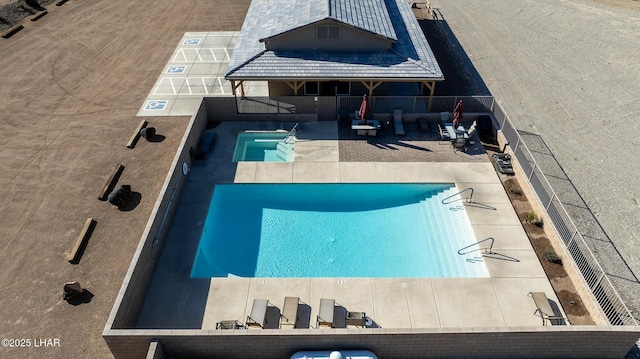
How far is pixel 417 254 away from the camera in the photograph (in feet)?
61.2

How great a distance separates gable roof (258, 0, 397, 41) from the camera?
2433 centimetres

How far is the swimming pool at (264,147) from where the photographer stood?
2345 cm

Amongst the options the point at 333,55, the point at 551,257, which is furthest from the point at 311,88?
the point at 551,257

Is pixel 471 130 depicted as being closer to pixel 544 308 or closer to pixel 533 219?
pixel 533 219

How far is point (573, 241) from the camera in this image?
1717 centimetres

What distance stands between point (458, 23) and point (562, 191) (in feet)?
73.5

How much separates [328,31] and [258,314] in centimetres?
1707

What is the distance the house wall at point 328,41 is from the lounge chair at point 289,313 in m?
15.9

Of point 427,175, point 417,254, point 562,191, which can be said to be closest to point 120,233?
point 417,254

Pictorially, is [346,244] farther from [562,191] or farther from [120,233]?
[562,191]

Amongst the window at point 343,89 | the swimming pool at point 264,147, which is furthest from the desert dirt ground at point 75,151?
the window at point 343,89

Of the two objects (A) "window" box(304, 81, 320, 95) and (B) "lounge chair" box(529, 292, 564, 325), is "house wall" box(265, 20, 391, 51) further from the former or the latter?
(B) "lounge chair" box(529, 292, 564, 325)

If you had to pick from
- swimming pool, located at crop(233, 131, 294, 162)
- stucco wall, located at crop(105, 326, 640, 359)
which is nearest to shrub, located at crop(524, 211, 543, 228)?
stucco wall, located at crop(105, 326, 640, 359)

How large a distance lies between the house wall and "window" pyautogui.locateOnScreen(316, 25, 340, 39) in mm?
183
